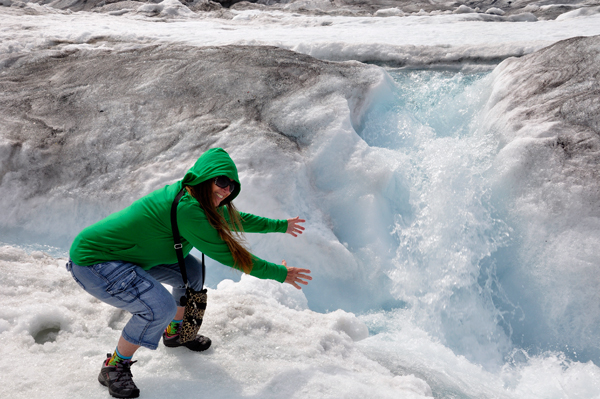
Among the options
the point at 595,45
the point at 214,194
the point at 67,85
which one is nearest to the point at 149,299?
the point at 214,194

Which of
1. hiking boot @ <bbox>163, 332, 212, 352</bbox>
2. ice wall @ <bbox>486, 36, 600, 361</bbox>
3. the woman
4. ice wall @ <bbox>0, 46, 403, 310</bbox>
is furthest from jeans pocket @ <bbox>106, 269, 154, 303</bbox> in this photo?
ice wall @ <bbox>486, 36, 600, 361</bbox>

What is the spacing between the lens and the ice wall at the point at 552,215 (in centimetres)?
469

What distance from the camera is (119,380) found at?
2570mm

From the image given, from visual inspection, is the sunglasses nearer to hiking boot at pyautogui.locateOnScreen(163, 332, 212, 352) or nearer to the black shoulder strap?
the black shoulder strap

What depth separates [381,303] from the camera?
5184 millimetres

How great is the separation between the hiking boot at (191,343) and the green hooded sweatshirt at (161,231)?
752mm

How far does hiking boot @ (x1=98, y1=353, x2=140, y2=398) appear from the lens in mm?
2543

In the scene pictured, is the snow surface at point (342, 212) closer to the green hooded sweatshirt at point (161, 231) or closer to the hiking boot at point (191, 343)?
the hiking boot at point (191, 343)

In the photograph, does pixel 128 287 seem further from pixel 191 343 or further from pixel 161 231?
pixel 191 343

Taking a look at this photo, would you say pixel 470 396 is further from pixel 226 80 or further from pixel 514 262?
pixel 226 80

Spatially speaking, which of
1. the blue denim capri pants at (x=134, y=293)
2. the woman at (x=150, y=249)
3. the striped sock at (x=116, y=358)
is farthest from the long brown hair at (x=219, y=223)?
the striped sock at (x=116, y=358)

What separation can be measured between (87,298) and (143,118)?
3274 mm

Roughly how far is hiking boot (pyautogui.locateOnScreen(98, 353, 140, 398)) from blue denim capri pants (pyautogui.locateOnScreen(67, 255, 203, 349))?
0.66 ft

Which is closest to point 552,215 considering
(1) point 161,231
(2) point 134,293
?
(1) point 161,231
